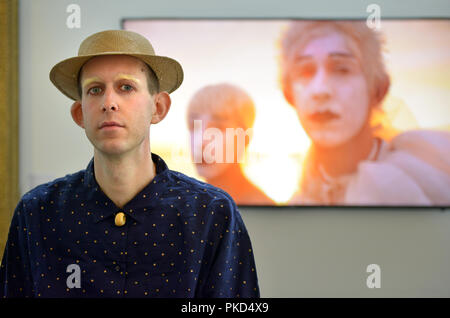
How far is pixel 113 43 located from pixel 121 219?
40 centimetres

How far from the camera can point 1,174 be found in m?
2.50

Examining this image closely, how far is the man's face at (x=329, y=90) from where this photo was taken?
2.51 m

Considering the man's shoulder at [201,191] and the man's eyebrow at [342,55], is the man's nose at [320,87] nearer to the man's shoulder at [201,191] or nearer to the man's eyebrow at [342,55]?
the man's eyebrow at [342,55]

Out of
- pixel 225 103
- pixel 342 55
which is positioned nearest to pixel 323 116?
pixel 342 55

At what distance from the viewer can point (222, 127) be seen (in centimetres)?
252

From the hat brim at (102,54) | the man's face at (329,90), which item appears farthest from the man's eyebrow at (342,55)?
the hat brim at (102,54)

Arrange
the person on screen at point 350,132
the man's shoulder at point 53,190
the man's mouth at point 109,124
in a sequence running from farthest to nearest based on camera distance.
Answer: the person on screen at point 350,132 < the man's shoulder at point 53,190 < the man's mouth at point 109,124

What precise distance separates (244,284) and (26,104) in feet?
6.62

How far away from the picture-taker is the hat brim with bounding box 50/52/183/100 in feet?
3.46

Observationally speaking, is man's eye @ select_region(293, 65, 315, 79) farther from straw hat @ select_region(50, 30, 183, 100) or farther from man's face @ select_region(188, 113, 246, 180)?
straw hat @ select_region(50, 30, 183, 100)

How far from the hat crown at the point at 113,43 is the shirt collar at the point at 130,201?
29 centimetres

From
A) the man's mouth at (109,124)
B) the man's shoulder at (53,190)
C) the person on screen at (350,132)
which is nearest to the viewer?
the man's mouth at (109,124)

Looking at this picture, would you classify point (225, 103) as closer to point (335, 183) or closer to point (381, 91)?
point (335, 183)
